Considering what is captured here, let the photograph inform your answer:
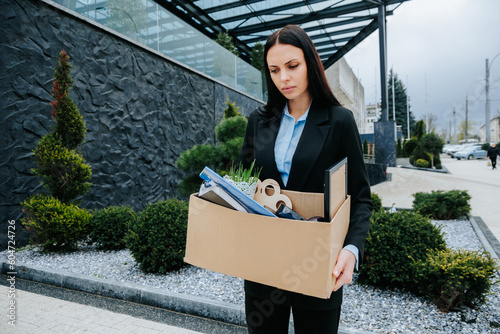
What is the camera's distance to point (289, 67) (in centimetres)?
122

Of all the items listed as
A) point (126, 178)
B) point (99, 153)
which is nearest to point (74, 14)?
point (99, 153)

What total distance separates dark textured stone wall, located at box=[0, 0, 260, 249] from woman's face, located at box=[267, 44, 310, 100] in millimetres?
4649

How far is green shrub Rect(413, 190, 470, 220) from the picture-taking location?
6.82m

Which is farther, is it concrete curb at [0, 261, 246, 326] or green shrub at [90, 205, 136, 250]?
green shrub at [90, 205, 136, 250]

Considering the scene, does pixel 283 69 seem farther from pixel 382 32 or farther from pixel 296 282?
pixel 382 32

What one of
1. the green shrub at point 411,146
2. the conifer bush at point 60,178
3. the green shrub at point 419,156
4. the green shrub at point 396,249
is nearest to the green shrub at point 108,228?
the conifer bush at point 60,178

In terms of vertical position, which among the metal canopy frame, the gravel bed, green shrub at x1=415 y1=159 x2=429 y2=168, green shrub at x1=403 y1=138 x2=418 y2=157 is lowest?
the gravel bed

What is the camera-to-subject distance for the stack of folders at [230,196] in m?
0.92

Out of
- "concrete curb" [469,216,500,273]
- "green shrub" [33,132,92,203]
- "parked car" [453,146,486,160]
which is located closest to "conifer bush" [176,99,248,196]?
"green shrub" [33,132,92,203]

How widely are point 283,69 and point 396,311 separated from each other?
252 cm

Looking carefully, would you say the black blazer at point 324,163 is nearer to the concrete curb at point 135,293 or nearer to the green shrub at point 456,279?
the concrete curb at point 135,293

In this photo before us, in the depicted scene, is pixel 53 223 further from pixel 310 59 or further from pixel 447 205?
pixel 447 205

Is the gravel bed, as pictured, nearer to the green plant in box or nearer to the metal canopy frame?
the green plant in box

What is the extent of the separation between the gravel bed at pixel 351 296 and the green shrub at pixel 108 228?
0.46 ft
